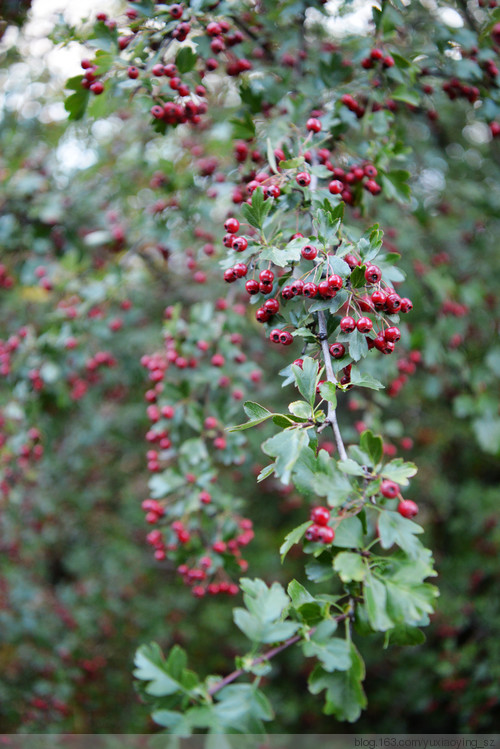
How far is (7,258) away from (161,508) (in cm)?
211

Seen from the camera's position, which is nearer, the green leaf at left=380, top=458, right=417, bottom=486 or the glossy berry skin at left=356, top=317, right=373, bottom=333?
the green leaf at left=380, top=458, right=417, bottom=486

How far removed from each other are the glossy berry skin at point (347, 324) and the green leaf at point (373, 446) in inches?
8.6

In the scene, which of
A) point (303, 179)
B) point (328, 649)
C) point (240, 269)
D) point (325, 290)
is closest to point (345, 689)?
point (328, 649)

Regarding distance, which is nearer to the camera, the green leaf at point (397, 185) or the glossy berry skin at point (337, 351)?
the glossy berry skin at point (337, 351)

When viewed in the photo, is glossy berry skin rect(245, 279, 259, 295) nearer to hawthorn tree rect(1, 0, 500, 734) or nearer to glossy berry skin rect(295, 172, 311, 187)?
hawthorn tree rect(1, 0, 500, 734)

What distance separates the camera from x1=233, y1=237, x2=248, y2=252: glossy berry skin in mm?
1198

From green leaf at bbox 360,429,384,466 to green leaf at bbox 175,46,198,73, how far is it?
4.07 ft

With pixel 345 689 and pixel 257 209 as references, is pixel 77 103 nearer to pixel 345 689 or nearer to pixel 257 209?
pixel 257 209

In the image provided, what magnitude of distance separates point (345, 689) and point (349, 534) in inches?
10.7

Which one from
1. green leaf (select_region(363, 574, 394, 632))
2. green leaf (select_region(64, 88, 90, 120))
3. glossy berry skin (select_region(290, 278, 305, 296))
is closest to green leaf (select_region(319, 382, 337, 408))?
glossy berry skin (select_region(290, 278, 305, 296))

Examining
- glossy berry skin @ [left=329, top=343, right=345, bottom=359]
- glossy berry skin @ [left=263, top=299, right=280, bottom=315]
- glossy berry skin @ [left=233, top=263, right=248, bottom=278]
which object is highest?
glossy berry skin @ [left=233, top=263, right=248, bottom=278]

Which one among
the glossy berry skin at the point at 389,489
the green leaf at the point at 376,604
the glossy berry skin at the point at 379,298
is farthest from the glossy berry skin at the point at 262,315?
the green leaf at the point at 376,604

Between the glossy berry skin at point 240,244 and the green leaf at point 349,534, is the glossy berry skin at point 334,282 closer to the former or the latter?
the glossy berry skin at point 240,244

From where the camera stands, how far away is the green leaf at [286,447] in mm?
969
